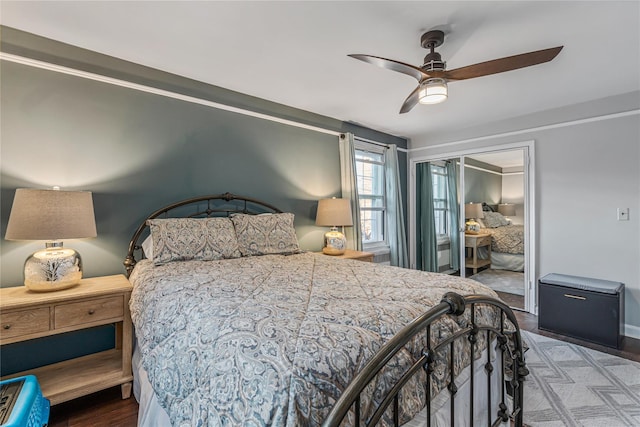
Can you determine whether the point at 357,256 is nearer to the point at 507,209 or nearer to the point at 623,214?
the point at 507,209

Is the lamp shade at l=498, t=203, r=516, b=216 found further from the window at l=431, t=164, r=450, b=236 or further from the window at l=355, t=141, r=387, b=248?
the window at l=355, t=141, r=387, b=248

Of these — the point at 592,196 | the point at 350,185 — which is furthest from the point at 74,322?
the point at 592,196

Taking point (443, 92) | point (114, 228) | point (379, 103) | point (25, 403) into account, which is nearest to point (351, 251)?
point (379, 103)

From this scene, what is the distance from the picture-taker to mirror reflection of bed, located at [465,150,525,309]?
3.77m

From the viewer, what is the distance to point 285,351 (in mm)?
885

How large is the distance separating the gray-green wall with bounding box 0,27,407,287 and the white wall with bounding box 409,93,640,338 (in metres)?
3.09

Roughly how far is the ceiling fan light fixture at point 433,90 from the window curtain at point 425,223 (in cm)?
282

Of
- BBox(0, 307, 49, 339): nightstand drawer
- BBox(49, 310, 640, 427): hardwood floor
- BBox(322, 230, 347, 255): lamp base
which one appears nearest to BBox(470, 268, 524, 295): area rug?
BBox(322, 230, 347, 255): lamp base

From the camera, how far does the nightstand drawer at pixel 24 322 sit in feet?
5.39

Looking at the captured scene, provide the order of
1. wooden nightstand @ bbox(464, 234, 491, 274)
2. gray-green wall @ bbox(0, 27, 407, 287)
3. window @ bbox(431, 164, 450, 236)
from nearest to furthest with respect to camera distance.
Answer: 1. gray-green wall @ bbox(0, 27, 407, 287)
2. wooden nightstand @ bbox(464, 234, 491, 274)
3. window @ bbox(431, 164, 450, 236)

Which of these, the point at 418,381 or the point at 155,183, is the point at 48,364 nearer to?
the point at 155,183

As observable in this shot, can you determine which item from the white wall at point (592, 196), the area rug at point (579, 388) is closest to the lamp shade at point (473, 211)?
the white wall at point (592, 196)

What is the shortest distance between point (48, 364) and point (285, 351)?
2222 millimetres

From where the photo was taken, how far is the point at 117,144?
2.40 metres
